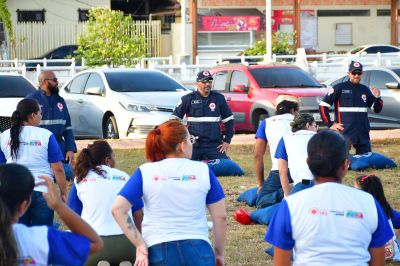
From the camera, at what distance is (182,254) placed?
5.93 m

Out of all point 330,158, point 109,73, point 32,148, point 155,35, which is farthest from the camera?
point 155,35

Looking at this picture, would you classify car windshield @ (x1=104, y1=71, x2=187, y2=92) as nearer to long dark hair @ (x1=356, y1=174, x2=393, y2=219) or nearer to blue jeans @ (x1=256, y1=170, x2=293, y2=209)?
blue jeans @ (x1=256, y1=170, x2=293, y2=209)

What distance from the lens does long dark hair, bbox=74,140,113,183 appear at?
784cm

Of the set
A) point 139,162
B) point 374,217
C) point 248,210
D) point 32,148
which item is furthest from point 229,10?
point 374,217

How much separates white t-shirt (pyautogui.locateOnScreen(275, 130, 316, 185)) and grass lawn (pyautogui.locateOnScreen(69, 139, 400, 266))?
2.72 feet

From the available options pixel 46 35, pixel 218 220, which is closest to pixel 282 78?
Result: pixel 218 220

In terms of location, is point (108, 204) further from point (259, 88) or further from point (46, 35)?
point (46, 35)

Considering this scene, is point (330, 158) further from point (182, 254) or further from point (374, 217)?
point (182, 254)

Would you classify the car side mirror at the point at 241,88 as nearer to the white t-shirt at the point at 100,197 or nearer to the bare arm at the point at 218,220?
the white t-shirt at the point at 100,197

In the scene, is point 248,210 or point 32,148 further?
point 248,210

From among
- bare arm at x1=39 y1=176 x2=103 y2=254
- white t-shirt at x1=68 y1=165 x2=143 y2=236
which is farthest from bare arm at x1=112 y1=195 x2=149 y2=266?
white t-shirt at x1=68 y1=165 x2=143 y2=236

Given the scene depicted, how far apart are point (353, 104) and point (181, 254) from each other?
31.2 feet

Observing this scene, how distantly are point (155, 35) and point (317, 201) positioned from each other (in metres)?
40.6

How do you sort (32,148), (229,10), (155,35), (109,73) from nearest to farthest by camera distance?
1. (32,148)
2. (109,73)
3. (155,35)
4. (229,10)
